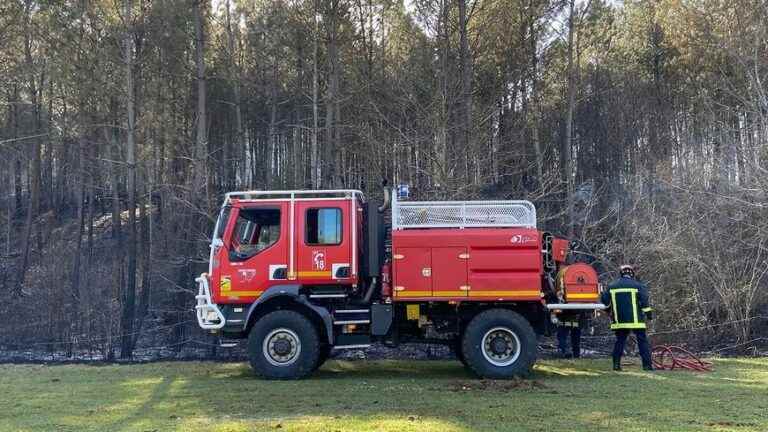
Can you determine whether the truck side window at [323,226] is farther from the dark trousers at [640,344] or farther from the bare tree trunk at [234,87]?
the bare tree trunk at [234,87]

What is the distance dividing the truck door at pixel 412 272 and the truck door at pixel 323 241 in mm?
743

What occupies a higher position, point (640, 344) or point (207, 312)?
point (207, 312)

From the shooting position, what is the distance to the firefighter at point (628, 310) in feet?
33.5

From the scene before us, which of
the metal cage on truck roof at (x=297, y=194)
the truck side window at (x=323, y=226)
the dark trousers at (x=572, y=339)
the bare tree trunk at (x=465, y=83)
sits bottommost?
the dark trousers at (x=572, y=339)

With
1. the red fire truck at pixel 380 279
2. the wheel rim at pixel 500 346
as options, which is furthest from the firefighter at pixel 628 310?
the wheel rim at pixel 500 346

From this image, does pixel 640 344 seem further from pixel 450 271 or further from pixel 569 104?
pixel 569 104

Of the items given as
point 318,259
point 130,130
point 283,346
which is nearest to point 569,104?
point 130,130

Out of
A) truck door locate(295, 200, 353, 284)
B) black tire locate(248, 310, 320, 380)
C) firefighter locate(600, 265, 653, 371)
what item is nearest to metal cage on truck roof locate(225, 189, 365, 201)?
truck door locate(295, 200, 353, 284)

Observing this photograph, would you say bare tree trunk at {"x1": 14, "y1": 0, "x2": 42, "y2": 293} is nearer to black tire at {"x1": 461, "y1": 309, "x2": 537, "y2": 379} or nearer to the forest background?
the forest background

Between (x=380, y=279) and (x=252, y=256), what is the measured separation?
199 centimetres

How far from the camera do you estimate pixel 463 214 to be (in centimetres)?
973

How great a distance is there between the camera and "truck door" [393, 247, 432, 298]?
9523 millimetres

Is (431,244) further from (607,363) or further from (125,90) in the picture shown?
(125,90)

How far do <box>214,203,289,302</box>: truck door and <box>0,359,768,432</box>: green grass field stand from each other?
4.63 feet
